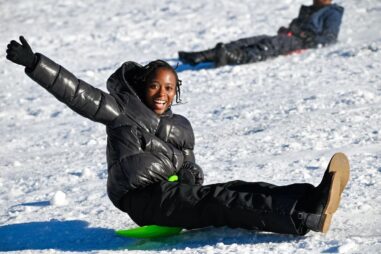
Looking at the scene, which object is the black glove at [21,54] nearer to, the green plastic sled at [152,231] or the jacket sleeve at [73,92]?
the jacket sleeve at [73,92]

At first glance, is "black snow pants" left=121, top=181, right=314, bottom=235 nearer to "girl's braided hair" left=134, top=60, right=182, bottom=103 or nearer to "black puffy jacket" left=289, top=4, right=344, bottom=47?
"girl's braided hair" left=134, top=60, right=182, bottom=103

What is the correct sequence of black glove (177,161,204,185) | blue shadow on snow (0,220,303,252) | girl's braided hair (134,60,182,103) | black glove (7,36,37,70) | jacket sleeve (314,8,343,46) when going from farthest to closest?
jacket sleeve (314,8,343,46) → girl's braided hair (134,60,182,103) → black glove (177,161,204,185) → blue shadow on snow (0,220,303,252) → black glove (7,36,37,70)

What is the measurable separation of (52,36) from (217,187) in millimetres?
7724

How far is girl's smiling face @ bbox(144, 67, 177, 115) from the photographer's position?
11.8 feet

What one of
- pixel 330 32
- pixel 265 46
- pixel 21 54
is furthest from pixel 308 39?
pixel 21 54

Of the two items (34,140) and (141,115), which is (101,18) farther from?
(141,115)

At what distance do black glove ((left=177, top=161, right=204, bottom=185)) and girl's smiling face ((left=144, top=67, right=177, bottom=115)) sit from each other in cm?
32

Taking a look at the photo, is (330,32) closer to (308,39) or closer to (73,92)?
(308,39)

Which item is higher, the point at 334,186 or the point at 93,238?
the point at 334,186

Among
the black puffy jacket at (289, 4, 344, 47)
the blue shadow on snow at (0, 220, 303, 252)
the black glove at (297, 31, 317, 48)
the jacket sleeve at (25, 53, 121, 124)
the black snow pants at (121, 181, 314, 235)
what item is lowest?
the blue shadow on snow at (0, 220, 303, 252)

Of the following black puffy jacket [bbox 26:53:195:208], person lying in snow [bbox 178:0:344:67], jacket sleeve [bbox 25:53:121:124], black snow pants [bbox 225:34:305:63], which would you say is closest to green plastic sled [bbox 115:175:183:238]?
black puffy jacket [bbox 26:53:195:208]

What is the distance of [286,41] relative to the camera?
7926 mm

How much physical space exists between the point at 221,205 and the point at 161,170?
43 cm

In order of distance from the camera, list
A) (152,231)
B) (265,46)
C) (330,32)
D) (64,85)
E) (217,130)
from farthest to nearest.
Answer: (330,32)
(265,46)
(217,130)
(152,231)
(64,85)
